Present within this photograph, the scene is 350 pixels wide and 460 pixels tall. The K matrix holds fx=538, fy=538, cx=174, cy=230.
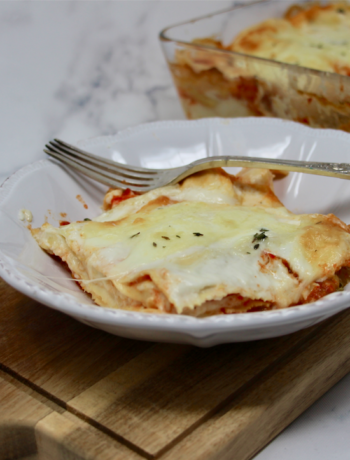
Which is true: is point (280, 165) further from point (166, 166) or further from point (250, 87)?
point (250, 87)

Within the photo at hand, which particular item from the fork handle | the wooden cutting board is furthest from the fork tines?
the wooden cutting board

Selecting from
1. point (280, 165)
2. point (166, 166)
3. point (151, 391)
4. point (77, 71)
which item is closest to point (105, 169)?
point (166, 166)

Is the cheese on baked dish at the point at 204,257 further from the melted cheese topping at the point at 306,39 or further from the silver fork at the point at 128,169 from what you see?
the melted cheese topping at the point at 306,39

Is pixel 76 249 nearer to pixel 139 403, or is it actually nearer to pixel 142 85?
pixel 139 403

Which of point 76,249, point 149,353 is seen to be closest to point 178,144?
point 76,249

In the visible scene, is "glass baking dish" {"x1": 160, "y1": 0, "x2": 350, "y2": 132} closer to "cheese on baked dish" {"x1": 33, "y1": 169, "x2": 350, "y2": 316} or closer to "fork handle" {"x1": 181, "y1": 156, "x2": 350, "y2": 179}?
"fork handle" {"x1": 181, "y1": 156, "x2": 350, "y2": 179}
